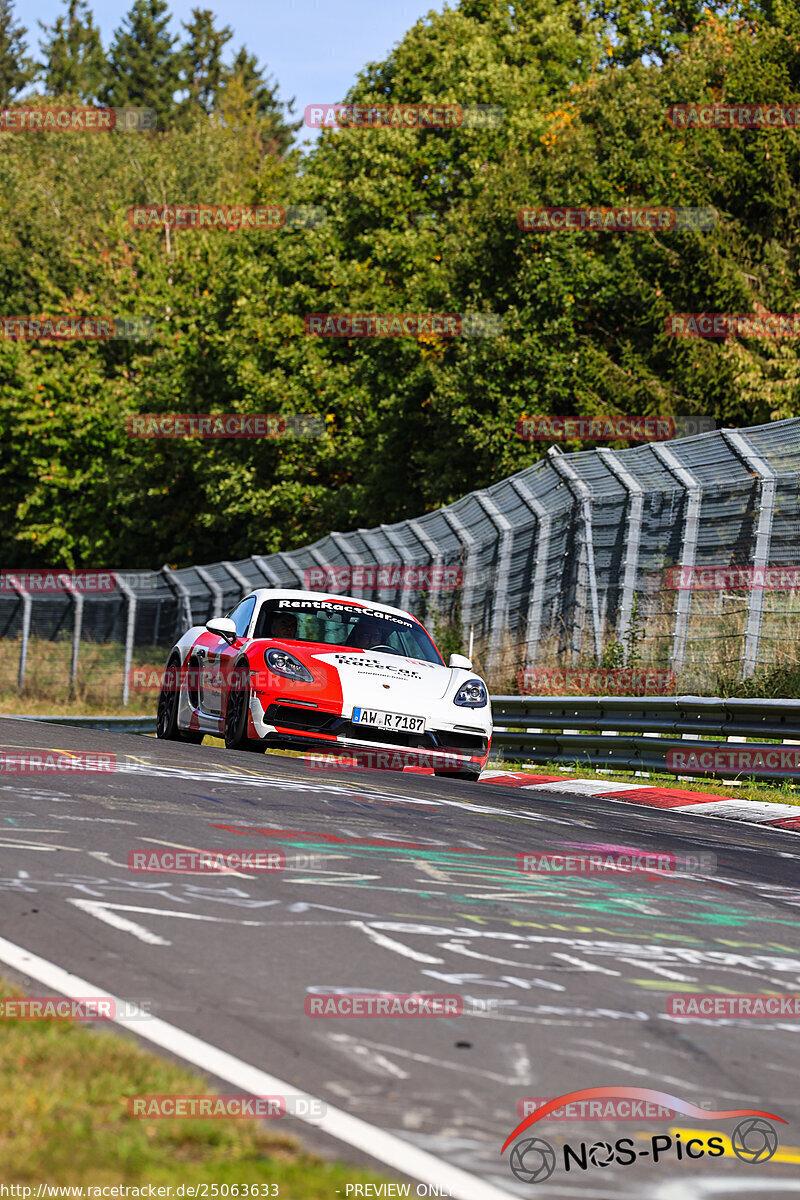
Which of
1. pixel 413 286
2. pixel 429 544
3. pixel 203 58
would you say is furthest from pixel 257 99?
pixel 429 544

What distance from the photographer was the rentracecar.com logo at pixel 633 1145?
11.5 ft

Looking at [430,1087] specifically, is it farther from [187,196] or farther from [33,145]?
[33,145]

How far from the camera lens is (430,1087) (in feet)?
12.7

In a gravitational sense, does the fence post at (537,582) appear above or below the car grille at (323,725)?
above

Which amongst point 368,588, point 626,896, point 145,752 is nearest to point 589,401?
point 368,588

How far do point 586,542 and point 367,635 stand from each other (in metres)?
5.17

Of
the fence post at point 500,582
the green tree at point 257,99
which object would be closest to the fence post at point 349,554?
the fence post at point 500,582

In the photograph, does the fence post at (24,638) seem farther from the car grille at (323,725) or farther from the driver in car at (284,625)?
the car grille at (323,725)

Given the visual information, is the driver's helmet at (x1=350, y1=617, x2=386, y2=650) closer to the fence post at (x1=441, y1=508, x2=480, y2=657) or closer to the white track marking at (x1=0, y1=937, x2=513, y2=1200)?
the fence post at (x1=441, y1=508, x2=480, y2=657)

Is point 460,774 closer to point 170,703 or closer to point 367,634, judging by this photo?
point 367,634

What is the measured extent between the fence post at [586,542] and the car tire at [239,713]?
18.9ft

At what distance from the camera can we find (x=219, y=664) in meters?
12.8

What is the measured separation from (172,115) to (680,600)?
269 ft

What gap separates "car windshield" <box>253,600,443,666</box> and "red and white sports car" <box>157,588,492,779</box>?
0.01m
